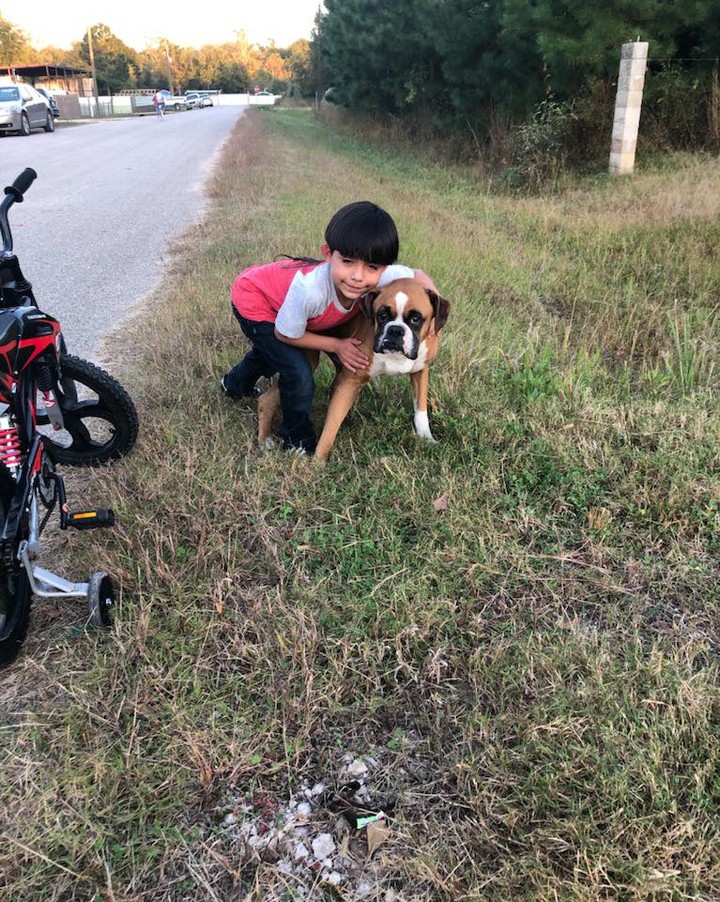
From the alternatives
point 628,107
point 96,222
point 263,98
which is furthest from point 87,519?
point 263,98

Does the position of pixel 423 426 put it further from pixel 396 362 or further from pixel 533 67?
pixel 533 67

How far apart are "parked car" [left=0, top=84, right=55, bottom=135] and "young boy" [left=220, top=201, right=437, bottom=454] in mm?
22347

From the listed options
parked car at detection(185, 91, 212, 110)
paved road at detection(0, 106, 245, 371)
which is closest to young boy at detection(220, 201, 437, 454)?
paved road at detection(0, 106, 245, 371)

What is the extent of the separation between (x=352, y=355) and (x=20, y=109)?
76.3 feet

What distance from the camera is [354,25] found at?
19.5 metres

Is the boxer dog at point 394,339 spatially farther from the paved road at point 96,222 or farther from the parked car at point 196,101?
the parked car at point 196,101

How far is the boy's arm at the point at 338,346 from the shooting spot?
2.91 metres

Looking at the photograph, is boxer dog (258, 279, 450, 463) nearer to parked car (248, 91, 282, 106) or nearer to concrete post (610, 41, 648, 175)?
concrete post (610, 41, 648, 175)

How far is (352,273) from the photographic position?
107 inches

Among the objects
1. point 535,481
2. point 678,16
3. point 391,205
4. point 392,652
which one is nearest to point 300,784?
point 392,652

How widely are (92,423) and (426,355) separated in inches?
76.2

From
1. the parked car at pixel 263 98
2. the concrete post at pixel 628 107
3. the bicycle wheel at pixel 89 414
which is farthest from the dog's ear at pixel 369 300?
the parked car at pixel 263 98

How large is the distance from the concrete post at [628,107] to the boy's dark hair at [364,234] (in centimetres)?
894

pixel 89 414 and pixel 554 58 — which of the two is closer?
pixel 89 414
